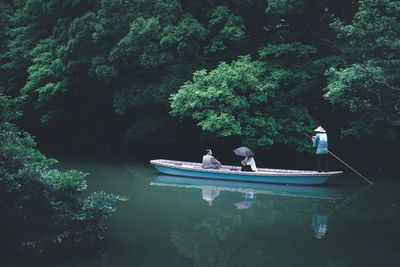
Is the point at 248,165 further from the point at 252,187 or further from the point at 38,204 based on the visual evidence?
the point at 38,204

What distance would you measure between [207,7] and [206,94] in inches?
223

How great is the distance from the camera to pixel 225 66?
62.5ft

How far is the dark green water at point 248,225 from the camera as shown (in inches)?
361

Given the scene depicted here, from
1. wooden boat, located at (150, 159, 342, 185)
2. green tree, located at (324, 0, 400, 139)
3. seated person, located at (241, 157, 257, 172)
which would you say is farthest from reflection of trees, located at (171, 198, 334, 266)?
green tree, located at (324, 0, 400, 139)

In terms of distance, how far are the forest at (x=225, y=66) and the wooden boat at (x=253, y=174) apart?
173 cm

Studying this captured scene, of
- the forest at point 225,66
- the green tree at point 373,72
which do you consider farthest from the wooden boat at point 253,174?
the green tree at point 373,72

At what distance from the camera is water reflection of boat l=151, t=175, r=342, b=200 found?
15.5m

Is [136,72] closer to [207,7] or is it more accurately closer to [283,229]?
[207,7]

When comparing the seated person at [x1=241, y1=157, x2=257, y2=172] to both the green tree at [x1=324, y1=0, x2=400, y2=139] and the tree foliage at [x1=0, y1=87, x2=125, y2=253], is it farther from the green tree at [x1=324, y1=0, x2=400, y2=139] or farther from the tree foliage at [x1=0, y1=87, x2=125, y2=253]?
the tree foliage at [x1=0, y1=87, x2=125, y2=253]

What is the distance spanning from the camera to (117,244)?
9.80 meters

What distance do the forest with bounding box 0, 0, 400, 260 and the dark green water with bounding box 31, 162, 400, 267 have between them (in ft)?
10.1

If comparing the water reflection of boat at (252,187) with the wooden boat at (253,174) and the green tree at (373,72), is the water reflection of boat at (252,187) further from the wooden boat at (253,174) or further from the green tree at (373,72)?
the green tree at (373,72)

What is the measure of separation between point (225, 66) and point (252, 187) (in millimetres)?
4984

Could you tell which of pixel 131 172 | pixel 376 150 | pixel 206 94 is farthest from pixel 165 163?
pixel 376 150
